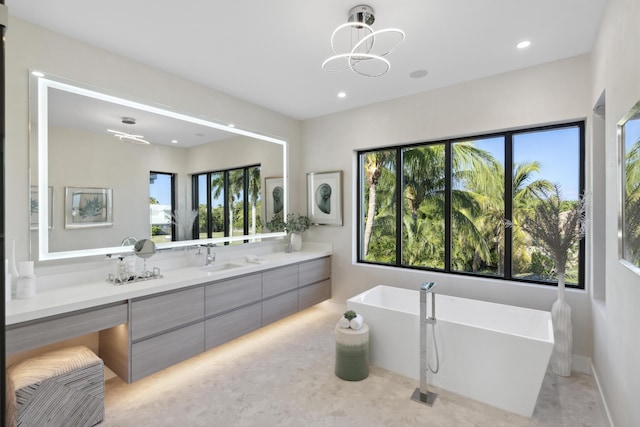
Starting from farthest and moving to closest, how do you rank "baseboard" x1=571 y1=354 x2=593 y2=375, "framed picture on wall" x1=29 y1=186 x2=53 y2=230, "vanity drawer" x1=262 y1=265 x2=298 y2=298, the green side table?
"vanity drawer" x1=262 y1=265 x2=298 y2=298, "baseboard" x1=571 y1=354 x2=593 y2=375, the green side table, "framed picture on wall" x1=29 y1=186 x2=53 y2=230

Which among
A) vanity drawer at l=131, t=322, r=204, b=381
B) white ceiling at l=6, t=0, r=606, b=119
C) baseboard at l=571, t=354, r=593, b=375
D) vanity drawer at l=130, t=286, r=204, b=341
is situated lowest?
baseboard at l=571, t=354, r=593, b=375

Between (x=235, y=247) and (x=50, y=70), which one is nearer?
(x=50, y=70)

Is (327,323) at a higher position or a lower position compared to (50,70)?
lower

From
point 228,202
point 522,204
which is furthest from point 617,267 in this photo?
point 228,202

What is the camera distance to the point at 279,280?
3.64 meters

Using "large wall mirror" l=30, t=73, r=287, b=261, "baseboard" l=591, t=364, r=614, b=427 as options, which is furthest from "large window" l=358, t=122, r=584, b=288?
"large wall mirror" l=30, t=73, r=287, b=261

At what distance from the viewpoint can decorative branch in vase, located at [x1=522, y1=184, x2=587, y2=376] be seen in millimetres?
2684

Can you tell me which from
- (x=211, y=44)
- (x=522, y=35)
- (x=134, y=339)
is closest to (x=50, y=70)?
(x=211, y=44)

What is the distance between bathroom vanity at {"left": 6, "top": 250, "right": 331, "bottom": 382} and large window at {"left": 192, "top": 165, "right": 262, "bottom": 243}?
0.57 m

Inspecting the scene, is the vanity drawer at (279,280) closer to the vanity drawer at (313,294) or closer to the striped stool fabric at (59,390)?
the vanity drawer at (313,294)

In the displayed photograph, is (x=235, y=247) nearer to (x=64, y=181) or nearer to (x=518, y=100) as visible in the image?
(x=64, y=181)

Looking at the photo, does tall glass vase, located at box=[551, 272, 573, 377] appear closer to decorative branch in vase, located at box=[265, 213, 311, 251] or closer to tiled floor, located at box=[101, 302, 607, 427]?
tiled floor, located at box=[101, 302, 607, 427]

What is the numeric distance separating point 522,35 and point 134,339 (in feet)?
12.5

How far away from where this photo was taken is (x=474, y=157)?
350cm
